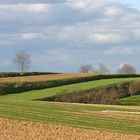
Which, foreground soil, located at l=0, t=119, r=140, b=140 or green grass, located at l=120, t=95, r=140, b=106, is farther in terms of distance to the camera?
green grass, located at l=120, t=95, r=140, b=106

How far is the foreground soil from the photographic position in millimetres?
18891

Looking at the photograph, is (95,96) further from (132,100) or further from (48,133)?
(48,133)

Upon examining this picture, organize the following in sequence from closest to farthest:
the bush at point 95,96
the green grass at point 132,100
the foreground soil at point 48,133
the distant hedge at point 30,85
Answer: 1. the foreground soil at point 48,133
2. the bush at point 95,96
3. the green grass at point 132,100
4. the distant hedge at point 30,85

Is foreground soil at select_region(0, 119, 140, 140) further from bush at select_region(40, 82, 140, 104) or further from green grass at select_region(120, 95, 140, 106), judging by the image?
green grass at select_region(120, 95, 140, 106)

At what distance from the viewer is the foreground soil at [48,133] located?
1889 centimetres

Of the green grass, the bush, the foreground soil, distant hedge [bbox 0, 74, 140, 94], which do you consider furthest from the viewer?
distant hedge [bbox 0, 74, 140, 94]

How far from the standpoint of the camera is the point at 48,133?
65.7ft

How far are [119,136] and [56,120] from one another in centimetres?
618

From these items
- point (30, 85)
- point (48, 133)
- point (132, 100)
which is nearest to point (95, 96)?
point (132, 100)

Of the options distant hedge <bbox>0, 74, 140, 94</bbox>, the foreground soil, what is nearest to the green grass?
distant hedge <bbox>0, 74, 140, 94</bbox>

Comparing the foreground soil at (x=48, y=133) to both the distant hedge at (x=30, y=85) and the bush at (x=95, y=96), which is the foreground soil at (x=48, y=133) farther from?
the distant hedge at (x=30, y=85)

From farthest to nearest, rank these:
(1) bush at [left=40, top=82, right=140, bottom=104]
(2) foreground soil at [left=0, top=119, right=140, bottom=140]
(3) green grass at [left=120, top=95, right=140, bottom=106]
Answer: (3) green grass at [left=120, top=95, right=140, bottom=106] < (1) bush at [left=40, top=82, right=140, bottom=104] < (2) foreground soil at [left=0, top=119, right=140, bottom=140]

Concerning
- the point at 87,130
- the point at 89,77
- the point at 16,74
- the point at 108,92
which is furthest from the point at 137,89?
the point at 87,130

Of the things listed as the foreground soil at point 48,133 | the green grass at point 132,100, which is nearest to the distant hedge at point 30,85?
the green grass at point 132,100
